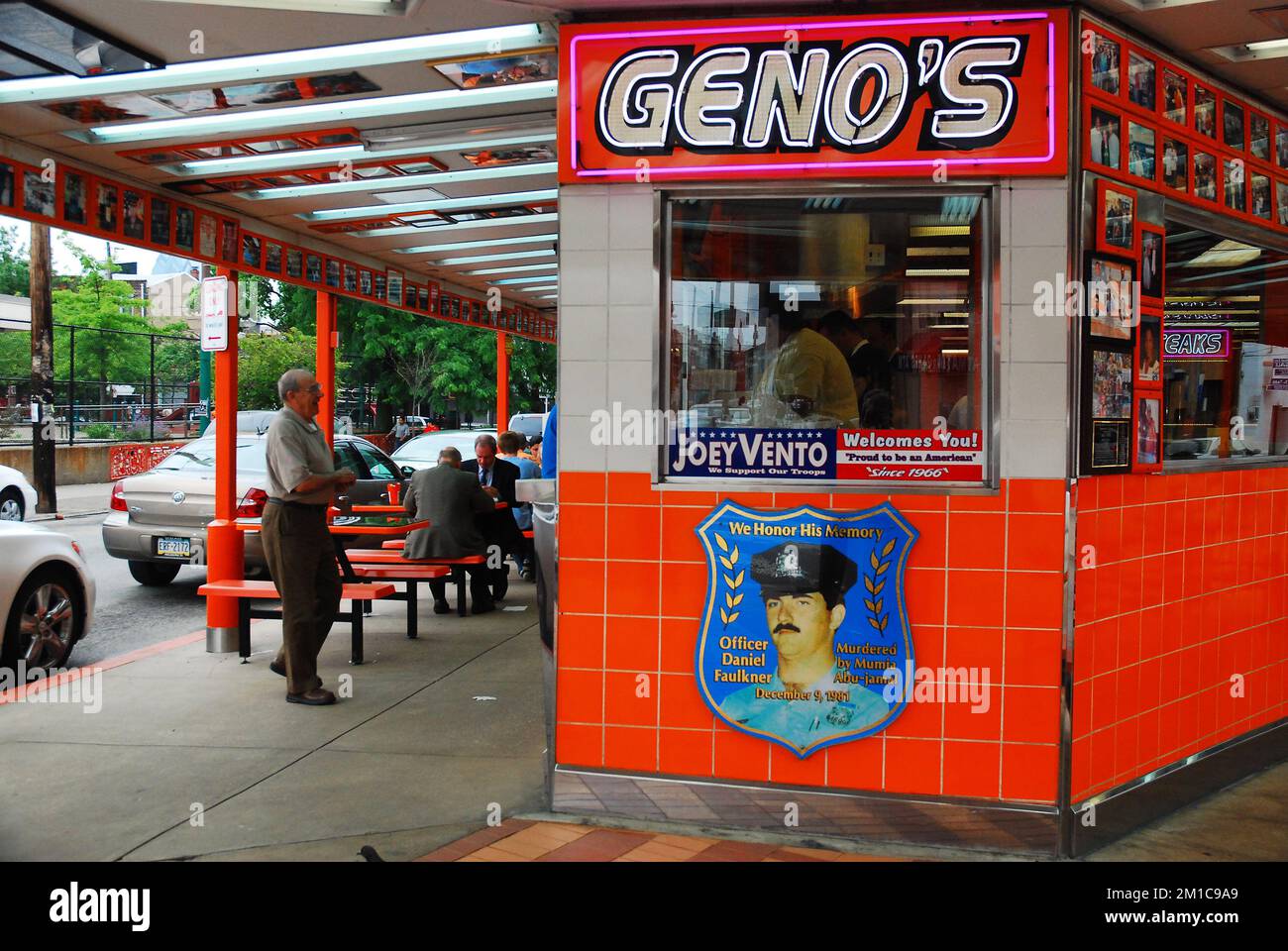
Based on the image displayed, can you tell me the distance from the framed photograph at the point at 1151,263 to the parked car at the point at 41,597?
6.96 meters

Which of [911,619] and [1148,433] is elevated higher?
[1148,433]

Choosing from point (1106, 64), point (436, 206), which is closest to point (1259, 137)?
point (1106, 64)

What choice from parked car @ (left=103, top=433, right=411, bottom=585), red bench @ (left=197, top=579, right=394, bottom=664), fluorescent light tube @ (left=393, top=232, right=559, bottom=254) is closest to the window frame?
red bench @ (left=197, top=579, right=394, bottom=664)

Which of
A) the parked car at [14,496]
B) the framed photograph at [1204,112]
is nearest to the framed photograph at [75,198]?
the framed photograph at [1204,112]

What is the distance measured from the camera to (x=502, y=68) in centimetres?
524

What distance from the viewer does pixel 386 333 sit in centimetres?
3022

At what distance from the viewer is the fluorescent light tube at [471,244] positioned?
974 centimetres

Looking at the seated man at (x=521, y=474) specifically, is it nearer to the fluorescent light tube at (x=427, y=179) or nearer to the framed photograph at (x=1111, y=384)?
the fluorescent light tube at (x=427, y=179)

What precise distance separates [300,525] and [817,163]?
383 cm

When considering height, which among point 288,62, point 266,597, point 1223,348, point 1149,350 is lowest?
point 266,597

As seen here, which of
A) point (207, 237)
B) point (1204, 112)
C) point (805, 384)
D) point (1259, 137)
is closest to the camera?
point (805, 384)

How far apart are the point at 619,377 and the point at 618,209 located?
0.73 m

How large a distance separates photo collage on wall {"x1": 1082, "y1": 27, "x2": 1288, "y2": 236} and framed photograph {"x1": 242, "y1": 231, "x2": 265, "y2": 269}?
21.4ft

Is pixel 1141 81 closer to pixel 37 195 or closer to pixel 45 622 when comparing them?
pixel 37 195
